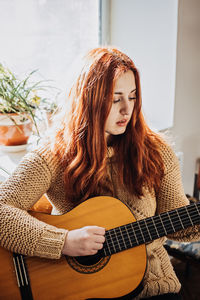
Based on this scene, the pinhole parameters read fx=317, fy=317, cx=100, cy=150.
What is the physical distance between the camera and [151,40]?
6.31 ft

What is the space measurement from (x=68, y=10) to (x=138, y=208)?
3.98 ft

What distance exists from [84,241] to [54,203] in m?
0.27

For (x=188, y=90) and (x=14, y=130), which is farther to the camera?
(x=188, y=90)

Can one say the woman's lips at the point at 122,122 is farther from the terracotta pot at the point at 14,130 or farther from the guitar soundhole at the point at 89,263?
the terracotta pot at the point at 14,130

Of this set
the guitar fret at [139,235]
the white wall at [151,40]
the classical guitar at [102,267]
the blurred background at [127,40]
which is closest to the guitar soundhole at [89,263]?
the classical guitar at [102,267]

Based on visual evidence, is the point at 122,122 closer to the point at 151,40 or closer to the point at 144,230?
the point at 144,230

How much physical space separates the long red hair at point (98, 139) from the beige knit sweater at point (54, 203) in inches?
1.4

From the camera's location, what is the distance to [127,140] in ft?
3.73

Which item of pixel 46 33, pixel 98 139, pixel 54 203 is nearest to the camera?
pixel 98 139

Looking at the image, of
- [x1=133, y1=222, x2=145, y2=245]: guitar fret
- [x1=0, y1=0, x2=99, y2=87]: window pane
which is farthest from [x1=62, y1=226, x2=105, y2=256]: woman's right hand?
[x1=0, y1=0, x2=99, y2=87]: window pane

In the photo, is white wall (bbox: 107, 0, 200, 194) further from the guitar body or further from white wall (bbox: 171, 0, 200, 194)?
the guitar body

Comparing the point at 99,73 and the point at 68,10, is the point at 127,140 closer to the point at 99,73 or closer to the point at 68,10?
the point at 99,73

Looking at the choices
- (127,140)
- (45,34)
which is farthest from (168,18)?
(127,140)

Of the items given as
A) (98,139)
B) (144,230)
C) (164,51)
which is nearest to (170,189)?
(144,230)
